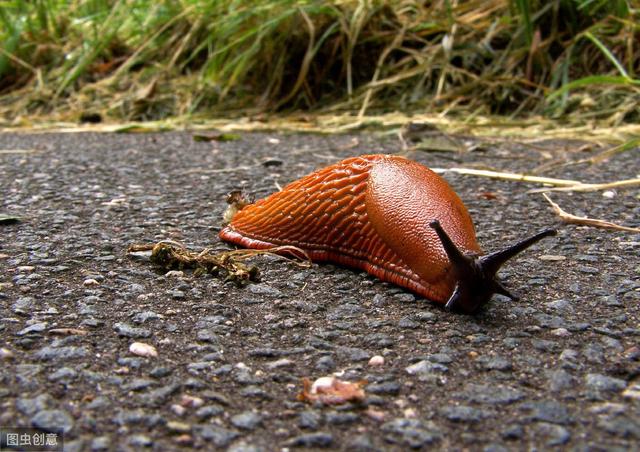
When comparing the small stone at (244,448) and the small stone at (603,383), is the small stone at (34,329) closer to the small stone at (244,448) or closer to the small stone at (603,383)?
the small stone at (244,448)

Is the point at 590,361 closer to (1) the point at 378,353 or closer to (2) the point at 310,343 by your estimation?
(1) the point at 378,353

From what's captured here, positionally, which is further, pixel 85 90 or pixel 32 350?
pixel 85 90

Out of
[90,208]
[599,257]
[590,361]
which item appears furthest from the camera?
[90,208]

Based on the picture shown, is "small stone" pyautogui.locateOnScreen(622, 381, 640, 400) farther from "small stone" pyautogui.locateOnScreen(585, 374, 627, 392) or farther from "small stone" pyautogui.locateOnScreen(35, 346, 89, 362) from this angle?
"small stone" pyautogui.locateOnScreen(35, 346, 89, 362)

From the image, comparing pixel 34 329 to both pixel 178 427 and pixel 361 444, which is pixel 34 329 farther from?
pixel 361 444

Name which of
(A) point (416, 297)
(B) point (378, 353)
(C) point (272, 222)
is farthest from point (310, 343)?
(C) point (272, 222)

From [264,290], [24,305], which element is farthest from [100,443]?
[264,290]
